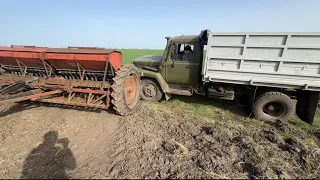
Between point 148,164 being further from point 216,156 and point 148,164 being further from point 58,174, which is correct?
point 58,174

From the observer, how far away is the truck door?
554 cm

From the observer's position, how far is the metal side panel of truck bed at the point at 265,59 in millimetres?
4184

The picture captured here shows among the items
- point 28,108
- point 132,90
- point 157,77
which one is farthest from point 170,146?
point 28,108

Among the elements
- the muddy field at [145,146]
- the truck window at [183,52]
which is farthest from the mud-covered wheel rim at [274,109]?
the truck window at [183,52]

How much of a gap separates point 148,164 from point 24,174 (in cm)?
193

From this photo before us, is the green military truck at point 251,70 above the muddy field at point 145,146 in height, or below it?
above

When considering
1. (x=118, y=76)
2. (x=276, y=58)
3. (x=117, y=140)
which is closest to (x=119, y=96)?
(x=118, y=76)

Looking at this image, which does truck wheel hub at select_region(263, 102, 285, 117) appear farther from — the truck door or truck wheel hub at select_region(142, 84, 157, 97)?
truck wheel hub at select_region(142, 84, 157, 97)

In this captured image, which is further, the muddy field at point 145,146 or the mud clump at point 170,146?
the mud clump at point 170,146

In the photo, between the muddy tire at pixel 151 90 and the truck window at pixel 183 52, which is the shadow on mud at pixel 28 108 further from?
the truck window at pixel 183 52

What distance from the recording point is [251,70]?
4629 mm

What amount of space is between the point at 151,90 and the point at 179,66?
1.26 m

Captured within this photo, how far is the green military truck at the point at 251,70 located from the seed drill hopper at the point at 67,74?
60.6 inches

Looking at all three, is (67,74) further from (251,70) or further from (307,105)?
(307,105)
